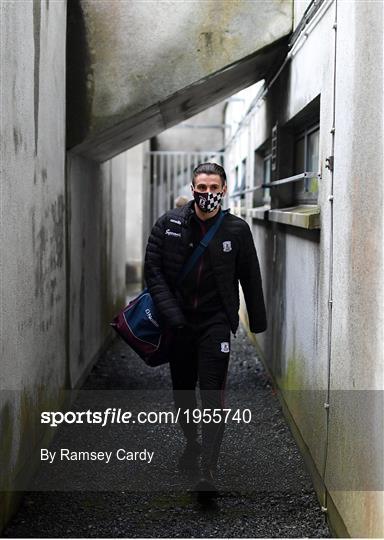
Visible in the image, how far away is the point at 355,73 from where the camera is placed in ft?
13.3

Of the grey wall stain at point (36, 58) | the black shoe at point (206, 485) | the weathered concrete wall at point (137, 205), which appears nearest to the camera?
the black shoe at point (206, 485)

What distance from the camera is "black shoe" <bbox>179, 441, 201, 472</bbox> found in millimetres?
5355

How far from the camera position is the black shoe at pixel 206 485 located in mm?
4773

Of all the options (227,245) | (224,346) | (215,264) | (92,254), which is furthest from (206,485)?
(92,254)

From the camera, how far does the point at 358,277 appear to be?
386 cm

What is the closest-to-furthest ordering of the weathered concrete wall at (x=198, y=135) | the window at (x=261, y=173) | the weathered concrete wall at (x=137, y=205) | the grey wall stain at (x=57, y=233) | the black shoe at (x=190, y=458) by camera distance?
the black shoe at (x=190, y=458) → the grey wall stain at (x=57, y=233) → the window at (x=261, y=173) → the weathered concrete wall at (x=137, y=205) → the weathered concrete wall at (x=198, y=135)

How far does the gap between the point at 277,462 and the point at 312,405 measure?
614 mm

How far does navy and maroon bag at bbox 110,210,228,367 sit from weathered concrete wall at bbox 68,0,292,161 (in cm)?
197

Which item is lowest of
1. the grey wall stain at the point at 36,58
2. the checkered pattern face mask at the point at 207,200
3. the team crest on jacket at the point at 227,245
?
the team crest on jacket at the point at 227,245

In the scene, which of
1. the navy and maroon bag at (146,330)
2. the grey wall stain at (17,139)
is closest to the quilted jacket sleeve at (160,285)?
the navy and maroon bag at (146,330)

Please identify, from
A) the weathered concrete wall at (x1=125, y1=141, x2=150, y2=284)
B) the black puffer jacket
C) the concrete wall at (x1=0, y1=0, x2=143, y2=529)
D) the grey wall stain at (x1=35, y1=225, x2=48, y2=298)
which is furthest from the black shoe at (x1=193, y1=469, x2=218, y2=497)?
the weathered concrete wall at (x1=125, y1=141, x2=150, y2=284)

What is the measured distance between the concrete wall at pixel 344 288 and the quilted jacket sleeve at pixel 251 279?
34cm

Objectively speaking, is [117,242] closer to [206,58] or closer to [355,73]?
[206,58]

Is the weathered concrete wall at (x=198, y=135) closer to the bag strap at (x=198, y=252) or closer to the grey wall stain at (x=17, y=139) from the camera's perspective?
the bag strap at (x=198, y=252)
